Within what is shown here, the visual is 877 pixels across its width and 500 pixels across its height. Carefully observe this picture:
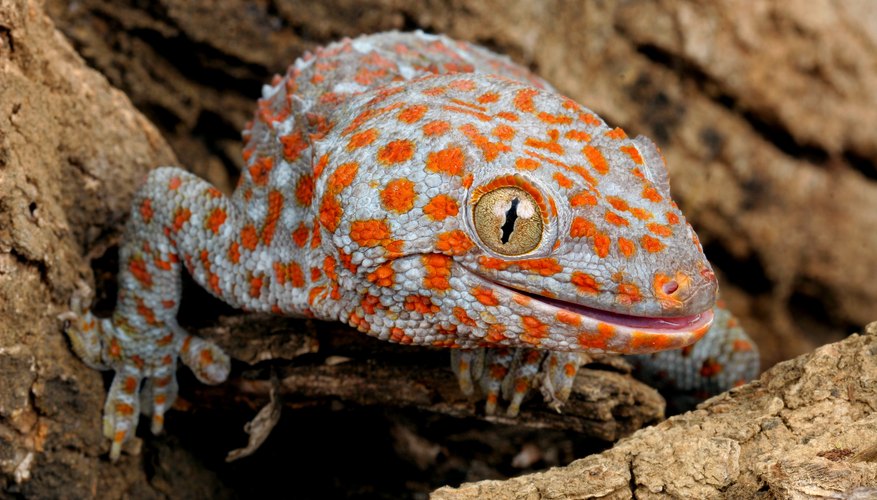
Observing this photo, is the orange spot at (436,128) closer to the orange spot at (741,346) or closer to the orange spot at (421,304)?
the orange spot at (421,304)

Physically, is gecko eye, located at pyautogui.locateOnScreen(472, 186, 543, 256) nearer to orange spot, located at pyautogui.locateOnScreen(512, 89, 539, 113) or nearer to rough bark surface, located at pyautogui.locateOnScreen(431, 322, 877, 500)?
orange spot, located at pyautogui.locateOnScreen(512, 89, 539, 113)

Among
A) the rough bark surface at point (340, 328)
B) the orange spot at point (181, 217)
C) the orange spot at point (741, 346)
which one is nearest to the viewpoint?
the rough bark surface at point (340, 328)

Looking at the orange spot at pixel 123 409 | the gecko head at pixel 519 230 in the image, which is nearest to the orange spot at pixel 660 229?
the gecko head at pixel 519 230

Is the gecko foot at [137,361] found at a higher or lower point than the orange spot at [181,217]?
lower

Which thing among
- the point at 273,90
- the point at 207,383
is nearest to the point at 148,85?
the point at 273,90

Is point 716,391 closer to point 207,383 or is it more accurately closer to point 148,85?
point 207,383

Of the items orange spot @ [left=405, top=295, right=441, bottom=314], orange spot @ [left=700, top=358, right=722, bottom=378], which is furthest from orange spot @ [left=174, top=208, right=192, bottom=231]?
orange spot @ [left=700, top=358, right=722, bottom=378]

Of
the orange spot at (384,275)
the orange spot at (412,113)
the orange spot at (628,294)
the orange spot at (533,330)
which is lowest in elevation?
the orange spot at (533,330)
